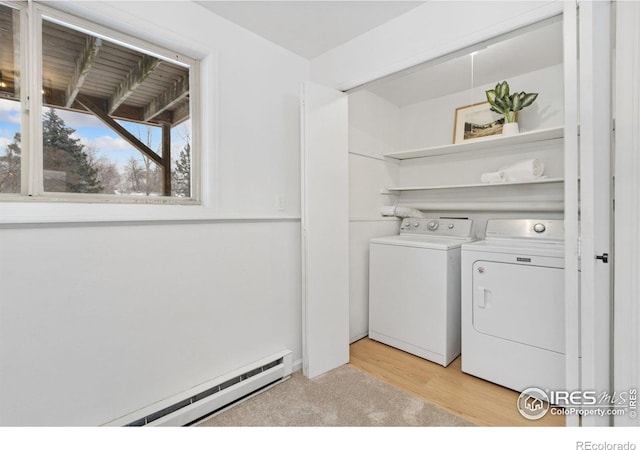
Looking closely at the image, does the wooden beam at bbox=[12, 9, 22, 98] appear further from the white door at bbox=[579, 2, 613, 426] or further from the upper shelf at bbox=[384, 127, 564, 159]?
the upper shelf at bbox=[384, 127, 564, 159]

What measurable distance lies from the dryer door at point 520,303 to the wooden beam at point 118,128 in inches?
86.3

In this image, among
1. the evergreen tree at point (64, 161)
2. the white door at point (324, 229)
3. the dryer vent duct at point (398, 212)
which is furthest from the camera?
the dryer vent duct at point (398, 212)

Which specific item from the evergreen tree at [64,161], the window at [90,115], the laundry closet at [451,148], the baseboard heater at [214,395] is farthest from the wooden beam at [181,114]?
the baseboard heater at [214,395]

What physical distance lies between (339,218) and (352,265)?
62 centimetres

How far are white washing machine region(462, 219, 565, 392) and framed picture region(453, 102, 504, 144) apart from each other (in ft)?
3.04

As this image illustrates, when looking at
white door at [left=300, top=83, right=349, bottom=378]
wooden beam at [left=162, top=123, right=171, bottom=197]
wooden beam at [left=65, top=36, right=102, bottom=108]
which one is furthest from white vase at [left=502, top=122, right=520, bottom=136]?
wooden beam at [left=65, top=36, right=102, bottom=108]

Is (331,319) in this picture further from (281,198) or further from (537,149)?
(537,149)

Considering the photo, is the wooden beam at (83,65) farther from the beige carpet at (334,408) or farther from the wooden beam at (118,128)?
the beige carpet at (334,408)

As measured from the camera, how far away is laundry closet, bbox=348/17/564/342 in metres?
2.26

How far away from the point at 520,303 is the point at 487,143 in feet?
4.47

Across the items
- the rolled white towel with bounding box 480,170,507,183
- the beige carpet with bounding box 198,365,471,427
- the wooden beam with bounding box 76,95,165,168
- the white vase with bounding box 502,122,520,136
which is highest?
the white vase with bounding box 502,122,520,136

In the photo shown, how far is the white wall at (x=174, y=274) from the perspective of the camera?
118 centimetres

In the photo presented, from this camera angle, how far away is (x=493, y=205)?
98.0 inches
